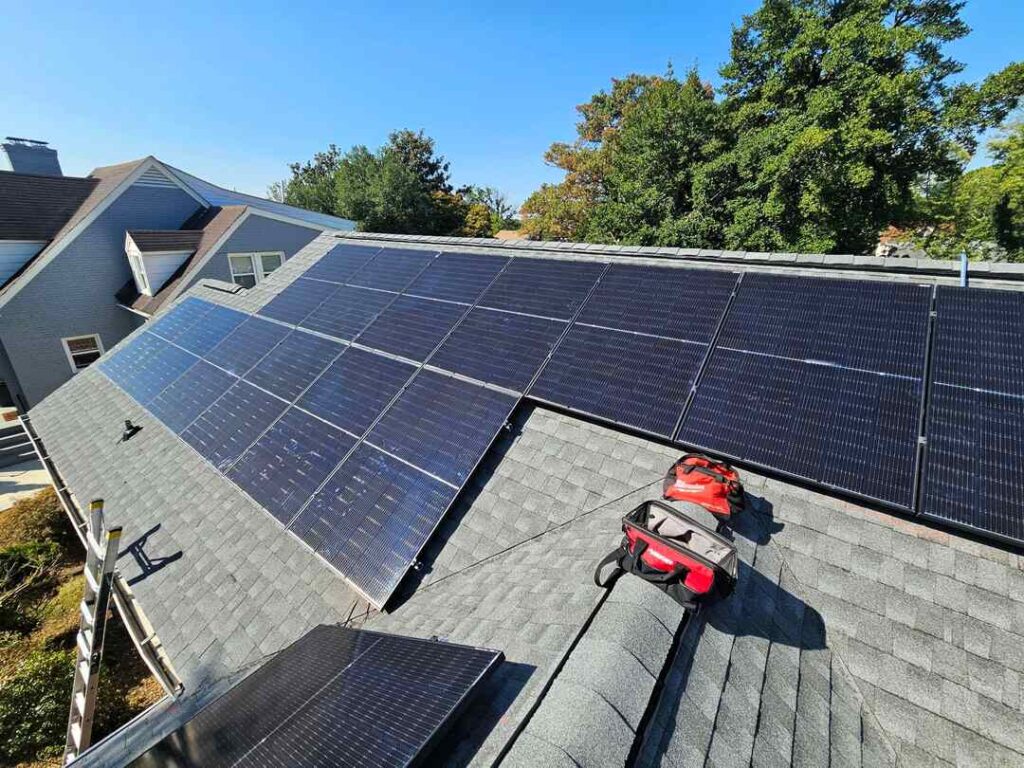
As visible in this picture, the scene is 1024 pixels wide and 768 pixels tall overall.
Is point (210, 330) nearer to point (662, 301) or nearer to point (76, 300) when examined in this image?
point (662, 301)

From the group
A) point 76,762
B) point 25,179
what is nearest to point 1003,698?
point 76,762

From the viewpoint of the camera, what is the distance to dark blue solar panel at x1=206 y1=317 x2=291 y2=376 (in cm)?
939

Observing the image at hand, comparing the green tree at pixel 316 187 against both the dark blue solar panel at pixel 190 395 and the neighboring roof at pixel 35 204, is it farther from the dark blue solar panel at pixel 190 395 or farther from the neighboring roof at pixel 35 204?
the dark blue solar panel at pixel 190 395

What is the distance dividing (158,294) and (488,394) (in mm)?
23644

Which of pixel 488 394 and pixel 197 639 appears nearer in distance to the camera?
pixel 197 639

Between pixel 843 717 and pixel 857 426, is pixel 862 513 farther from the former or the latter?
pixel 843 717

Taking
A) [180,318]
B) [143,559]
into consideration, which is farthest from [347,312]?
[180,318]

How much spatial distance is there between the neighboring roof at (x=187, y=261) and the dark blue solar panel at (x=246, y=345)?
14.3 meters

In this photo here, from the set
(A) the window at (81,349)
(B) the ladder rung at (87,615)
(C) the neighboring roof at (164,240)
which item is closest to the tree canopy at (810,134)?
(C) the neighboring roof at (164,240)

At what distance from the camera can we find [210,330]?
11.4 metres

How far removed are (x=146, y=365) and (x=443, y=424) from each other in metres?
10.0

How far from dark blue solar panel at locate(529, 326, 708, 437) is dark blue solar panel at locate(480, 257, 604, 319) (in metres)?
0.92

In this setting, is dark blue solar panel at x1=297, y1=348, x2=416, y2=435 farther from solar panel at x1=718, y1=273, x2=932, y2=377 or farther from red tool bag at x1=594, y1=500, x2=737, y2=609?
solar panel at x1=718, y1=273, x2=932, y2=377

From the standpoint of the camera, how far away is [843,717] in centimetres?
322
